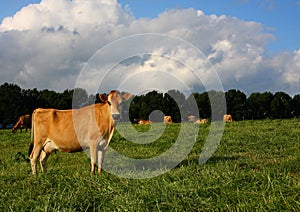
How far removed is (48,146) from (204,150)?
17.2ft

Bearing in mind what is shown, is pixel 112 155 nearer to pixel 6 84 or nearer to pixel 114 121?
pixel 114 121

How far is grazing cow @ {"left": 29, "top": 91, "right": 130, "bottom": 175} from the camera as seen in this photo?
10445 mm

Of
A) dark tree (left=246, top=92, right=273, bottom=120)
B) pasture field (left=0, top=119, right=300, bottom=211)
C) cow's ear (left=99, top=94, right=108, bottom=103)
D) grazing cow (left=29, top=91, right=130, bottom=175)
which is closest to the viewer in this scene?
pasture field (left=0, top=119, right=300, bottom=211)

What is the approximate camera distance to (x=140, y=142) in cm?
1686

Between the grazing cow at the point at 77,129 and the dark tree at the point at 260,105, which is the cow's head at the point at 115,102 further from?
the dark tree at the point at 260,105

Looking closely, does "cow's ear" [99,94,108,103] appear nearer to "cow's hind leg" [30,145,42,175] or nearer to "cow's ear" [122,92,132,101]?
"cow's ear" [122,92,132,101]

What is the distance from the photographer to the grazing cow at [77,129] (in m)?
10.4

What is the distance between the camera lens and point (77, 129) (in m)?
10.7

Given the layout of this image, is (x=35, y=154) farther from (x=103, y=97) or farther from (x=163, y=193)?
(x=163, y=193)

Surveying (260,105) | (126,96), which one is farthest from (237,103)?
(126,96)

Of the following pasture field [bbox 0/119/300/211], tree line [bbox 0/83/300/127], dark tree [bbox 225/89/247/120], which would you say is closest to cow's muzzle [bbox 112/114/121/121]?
pasture field [bbox 0/119/300/211]

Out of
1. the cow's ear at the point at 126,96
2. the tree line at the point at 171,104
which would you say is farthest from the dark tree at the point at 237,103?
the cow's ear at the point at 126,96

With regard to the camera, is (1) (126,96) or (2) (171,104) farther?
(2) (171,104)

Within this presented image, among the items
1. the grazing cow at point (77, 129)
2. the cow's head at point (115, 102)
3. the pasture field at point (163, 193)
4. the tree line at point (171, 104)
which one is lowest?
the pasture field at point (163, 193)
